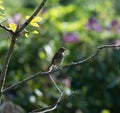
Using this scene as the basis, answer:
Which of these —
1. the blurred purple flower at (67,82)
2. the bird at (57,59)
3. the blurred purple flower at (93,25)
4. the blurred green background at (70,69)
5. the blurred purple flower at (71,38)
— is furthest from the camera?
the blurred purple flower at (93,25)

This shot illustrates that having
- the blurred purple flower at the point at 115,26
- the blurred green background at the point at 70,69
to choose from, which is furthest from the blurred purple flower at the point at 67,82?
the blurred purple flower at the point at 115,26

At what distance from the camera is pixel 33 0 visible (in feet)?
56.4

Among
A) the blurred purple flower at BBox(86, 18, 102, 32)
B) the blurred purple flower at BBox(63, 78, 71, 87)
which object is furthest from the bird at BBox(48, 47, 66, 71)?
the blurred purple flower at BBox(86, 18, 102, 32)

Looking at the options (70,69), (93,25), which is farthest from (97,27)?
(70,69)

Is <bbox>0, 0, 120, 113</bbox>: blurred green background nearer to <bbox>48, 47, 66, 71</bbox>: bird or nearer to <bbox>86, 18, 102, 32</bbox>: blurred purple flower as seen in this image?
<bbox>86, 18, 102, 32</bbox>: blurred purple flower

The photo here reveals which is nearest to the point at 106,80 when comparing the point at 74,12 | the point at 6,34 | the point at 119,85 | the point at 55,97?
the point at 119,85

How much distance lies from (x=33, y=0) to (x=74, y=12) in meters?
9.44

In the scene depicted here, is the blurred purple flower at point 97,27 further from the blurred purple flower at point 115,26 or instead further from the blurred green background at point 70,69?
A: the blurred purple flower at point 115,26

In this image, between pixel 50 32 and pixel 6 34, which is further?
pixel 50 32

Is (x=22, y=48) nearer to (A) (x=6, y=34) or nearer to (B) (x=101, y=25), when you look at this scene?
(B) (x=101, y=25)

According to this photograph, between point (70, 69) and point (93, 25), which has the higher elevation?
point (93, 25)

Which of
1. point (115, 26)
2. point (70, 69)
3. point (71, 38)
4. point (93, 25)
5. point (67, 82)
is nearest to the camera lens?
point (67, 82)

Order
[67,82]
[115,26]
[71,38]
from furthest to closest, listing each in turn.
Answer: [115,26]
[71,38]
[67,82]

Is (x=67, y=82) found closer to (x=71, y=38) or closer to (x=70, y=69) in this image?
(x=70, y=69)
